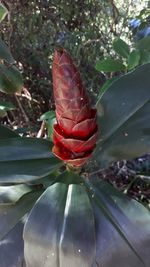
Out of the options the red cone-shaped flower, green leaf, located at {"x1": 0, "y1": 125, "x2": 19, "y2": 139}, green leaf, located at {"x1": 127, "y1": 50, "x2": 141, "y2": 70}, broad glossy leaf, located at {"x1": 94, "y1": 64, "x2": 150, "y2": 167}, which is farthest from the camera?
green leaf, located at {"x1": 127, "y1": 50, "x2": 141, "y2": 70}

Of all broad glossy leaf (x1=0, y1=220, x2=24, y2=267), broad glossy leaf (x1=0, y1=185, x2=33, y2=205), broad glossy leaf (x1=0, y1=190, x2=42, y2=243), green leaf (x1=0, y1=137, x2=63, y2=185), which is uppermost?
green leaf (x1=0, y1=137, x2=63, y2=185)

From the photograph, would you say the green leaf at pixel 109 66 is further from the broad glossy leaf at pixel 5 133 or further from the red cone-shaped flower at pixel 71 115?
the red cone-shaped flower at pixel 71 115

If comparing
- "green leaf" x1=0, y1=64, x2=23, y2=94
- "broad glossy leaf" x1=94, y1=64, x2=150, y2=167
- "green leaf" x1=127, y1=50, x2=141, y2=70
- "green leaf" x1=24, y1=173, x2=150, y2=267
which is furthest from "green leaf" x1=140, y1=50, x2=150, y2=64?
"green leaf" x1=24, y1=173, x2=150, y2=267

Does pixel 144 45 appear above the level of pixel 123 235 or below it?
above

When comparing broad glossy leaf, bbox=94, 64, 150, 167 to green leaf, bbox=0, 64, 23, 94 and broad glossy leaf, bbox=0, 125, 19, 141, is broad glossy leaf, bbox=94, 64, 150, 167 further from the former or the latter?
green leaf, bbox=0, 64, 23, 94

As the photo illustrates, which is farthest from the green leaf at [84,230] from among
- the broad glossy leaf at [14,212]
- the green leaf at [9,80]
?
the green leaf at [9,80]

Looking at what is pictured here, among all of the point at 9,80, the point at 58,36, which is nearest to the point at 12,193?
the point at 9,80

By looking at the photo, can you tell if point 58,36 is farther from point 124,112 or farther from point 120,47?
point 124,112

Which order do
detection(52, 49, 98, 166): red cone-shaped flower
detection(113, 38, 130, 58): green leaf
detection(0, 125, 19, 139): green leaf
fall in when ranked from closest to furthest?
detection(52, 49, 98, 166): red cone-shaped flower < detection(0, 125, 19, 139): green leaf < detection(113, 38, 130, 58): green leaf
